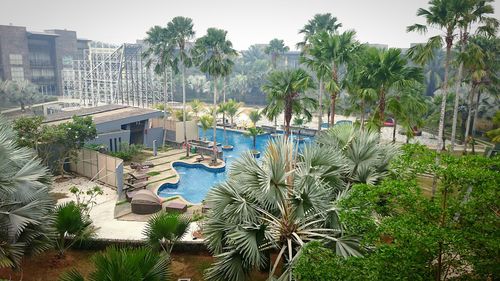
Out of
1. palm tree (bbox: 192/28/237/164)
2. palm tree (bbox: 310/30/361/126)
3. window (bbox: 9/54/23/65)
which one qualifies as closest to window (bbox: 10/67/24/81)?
window (bbox: 9/54/23/65)

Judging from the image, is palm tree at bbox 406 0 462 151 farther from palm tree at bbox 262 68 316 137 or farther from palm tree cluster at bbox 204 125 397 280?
palm tree cluster at bbox 204 125 397 280

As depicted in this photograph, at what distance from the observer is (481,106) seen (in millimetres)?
39438

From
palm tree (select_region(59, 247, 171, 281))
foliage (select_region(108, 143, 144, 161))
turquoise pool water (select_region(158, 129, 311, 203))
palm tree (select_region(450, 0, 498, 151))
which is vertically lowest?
turquoise pool water (select_region(158, 129, 311, 203))

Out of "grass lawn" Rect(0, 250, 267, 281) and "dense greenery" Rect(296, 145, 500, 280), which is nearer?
"dense greenery" Rect(296, 145, 500, 280)

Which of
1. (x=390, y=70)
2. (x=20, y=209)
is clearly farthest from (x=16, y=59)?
(x=390, y=70)

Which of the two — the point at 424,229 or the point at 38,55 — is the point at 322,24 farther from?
the point at 38,55

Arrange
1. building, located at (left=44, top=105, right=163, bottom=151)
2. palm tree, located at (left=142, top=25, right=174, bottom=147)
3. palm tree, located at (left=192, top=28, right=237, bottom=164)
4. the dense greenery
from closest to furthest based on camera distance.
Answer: the dense greenery
palm tree, located at (left=192, top=28, right=237, bottom=164)
building, located at (left=44, top=105, right=163, bottom=151)
palm tree, located at (left=142, top=25, right=174, bottom=147)

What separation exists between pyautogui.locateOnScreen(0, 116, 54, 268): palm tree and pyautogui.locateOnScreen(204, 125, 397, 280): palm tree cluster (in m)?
5.36

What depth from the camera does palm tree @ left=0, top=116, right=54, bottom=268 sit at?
9.90 meters

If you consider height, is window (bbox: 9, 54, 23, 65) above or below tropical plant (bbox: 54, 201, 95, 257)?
above

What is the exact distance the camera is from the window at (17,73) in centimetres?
6875

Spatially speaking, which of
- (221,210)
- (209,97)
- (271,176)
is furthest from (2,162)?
(209,97)

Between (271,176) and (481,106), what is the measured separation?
130 feet

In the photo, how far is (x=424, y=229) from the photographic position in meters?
6.18
